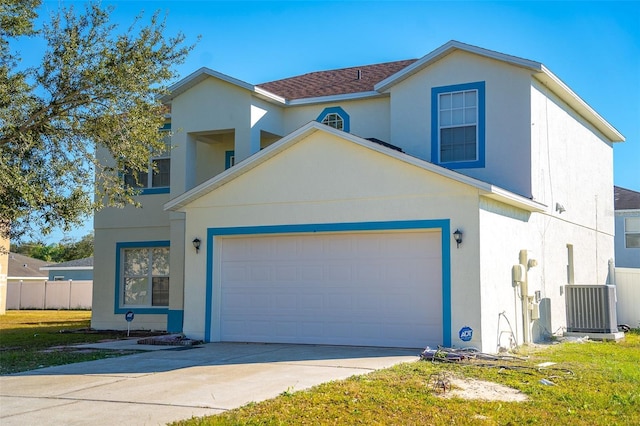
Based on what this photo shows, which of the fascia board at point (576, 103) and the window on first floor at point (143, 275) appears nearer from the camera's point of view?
the fascia board at point (576, 103)

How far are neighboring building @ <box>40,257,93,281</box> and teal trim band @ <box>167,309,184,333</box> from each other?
103ft

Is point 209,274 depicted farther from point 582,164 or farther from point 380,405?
point 582,164

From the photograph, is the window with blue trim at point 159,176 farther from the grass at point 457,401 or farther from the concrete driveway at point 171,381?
the grass at point 457,401

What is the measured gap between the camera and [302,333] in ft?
51.1

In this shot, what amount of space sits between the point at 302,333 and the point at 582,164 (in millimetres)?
10643

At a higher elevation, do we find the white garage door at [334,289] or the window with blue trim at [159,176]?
the window with blue trim at [159,176]

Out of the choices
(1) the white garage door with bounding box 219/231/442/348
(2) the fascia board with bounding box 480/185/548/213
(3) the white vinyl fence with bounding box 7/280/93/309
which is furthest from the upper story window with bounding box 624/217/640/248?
(3) the white vinyl fence with bounding box 7/280/93/309

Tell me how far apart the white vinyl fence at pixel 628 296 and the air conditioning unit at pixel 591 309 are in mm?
5575

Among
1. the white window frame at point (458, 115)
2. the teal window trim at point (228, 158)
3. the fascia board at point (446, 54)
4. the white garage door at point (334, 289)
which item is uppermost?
the fascia board at point (446, 54)

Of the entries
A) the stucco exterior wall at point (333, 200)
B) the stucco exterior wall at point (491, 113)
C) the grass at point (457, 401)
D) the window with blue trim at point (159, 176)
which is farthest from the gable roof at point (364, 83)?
the grass at point (457, 401)

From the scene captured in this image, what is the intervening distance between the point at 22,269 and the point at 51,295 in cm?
1223

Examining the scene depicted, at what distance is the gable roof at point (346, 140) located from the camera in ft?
45.3

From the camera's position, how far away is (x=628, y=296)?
2302cm

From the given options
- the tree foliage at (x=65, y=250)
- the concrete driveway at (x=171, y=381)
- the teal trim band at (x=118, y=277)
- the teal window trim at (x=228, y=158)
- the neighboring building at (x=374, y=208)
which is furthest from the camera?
the tree foliage at (x=65, y=250)
